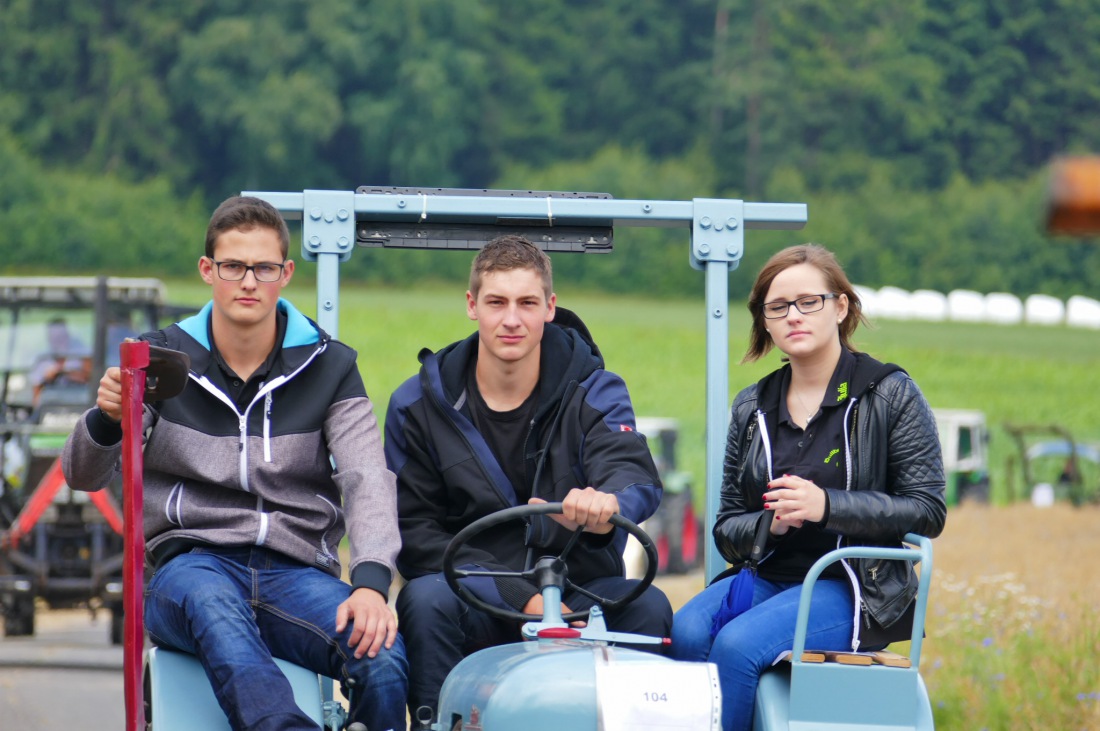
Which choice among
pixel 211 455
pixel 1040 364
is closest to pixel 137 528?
pixel 211 455

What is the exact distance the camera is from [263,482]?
3.77 m

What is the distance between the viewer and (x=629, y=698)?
9.76ft

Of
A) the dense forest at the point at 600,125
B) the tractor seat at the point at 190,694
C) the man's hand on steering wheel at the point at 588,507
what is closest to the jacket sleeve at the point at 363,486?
the tractor seat at the point at 190,694

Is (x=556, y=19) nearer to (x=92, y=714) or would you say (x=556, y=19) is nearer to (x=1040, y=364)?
(x=1040, y=364)

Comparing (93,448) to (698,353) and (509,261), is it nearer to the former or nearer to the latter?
(509,261)

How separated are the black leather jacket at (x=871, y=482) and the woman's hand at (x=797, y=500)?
3 cm

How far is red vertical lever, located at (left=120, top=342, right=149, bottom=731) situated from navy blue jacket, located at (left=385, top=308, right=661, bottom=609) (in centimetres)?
97

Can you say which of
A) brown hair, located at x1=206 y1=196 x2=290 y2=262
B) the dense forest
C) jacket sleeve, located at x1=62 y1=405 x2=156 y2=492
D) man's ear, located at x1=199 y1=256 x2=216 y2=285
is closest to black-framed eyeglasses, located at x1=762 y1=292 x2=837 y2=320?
brown hair, located at x1=206 y1=196 x2=290 y2=262

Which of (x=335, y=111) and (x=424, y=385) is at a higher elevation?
(x=335, y=111)

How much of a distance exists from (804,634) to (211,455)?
1.37 meters

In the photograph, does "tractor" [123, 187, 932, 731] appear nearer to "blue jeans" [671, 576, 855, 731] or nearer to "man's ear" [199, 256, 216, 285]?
"blue jeans" [671, 576, 855, 731]

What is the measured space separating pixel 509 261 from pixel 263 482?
2.62 ft

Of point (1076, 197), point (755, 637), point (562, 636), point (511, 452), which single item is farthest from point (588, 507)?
point (1076, 197)

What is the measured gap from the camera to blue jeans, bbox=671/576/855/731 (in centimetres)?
359
